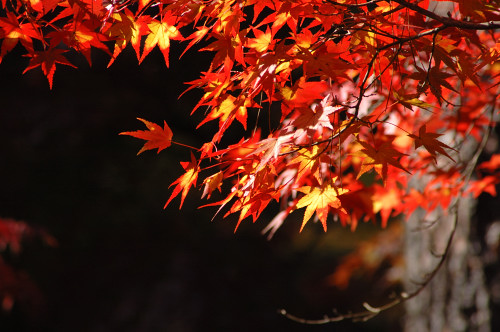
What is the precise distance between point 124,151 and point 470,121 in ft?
11.9

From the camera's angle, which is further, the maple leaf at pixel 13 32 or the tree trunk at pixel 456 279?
the tree trunk at pixel 456 279

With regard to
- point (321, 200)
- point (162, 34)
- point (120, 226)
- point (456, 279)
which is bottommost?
point (120, 226)

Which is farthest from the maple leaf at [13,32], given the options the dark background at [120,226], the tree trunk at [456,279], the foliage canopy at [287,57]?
the dark background at [120,226]

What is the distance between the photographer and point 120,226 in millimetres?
4758

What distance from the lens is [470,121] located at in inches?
71.6

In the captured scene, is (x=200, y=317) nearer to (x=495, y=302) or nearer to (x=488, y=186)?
(x=495, y=302)

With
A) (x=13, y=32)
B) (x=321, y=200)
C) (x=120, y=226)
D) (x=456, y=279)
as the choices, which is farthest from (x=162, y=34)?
(x=120, y=226)

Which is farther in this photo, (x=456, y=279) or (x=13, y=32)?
(x=456, y=279)

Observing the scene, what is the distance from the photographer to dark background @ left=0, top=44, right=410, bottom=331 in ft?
14.7

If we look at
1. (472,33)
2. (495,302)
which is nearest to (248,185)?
(472,33)

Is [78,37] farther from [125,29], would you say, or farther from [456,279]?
[456,279]

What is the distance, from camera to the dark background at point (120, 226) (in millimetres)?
4488

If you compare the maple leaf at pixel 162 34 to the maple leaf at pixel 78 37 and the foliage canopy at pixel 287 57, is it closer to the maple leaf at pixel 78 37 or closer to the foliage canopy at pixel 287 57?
the foliage canopy at pixel 287 57

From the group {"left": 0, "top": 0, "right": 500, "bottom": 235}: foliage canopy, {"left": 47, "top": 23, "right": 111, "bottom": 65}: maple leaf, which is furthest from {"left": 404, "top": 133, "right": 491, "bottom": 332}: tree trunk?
{"left": 47, "top": 23, "right": 111, "bottom": 65}: maple leaf
